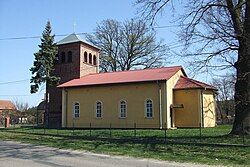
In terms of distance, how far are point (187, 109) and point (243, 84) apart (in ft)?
40.7

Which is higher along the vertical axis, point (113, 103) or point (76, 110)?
point (113, 103)

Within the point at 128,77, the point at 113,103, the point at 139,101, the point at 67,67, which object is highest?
the point at 67,67

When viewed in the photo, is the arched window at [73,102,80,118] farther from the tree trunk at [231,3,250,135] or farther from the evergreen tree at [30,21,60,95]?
the tree trunk at [231,3,250,135]

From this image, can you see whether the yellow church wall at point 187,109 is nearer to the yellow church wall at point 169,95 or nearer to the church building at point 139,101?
the church building at point 139,101

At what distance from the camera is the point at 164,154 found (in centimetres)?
1552

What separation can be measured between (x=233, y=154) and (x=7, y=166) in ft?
31.5

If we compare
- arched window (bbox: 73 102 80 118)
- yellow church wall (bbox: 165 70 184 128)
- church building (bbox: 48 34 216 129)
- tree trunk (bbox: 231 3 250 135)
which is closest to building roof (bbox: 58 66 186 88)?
church building (bbox: 48 34 216 129)

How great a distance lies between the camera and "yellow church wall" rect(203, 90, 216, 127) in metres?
33.1

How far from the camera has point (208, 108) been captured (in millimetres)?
33875

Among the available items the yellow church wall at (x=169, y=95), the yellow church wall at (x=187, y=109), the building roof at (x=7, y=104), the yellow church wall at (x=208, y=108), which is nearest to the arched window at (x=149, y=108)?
the yellow church wall at (x=169, y=95)

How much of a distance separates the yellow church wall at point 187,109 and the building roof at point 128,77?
236 centimetres

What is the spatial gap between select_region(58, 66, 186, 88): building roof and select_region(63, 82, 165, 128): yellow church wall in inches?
19.4

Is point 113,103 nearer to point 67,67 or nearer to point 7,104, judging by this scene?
point 67,67

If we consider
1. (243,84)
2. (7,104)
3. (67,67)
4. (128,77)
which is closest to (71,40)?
(67,67)
